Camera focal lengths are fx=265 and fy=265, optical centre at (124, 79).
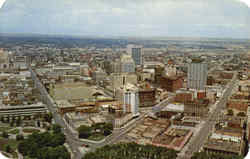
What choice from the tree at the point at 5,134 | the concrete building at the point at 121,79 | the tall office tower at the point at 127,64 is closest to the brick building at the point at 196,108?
the concrete building at the point at 121,79

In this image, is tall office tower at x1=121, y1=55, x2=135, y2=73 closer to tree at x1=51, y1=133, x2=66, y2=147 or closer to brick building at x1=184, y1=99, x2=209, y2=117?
brick building at x1=184, y1=99, x2=209, y2=117

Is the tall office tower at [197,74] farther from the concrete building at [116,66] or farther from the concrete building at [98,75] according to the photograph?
the concrete building at [98,75]

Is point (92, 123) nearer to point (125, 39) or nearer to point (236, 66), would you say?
point (125, 39)

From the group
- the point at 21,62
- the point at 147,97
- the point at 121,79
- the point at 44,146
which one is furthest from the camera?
the point at 21,62

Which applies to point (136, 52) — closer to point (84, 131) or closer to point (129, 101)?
point (129, 101)

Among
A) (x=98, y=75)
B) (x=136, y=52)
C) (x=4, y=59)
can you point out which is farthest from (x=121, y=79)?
(x=4, y=59)

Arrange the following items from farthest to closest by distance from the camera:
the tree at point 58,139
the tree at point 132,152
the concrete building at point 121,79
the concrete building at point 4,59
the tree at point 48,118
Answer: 1. the concrete building at point 4,59
2. the concrete building at point 121,79
3. the tree at point 48,118
4. the tree at point 58,139
5. the tree at point 132,152
